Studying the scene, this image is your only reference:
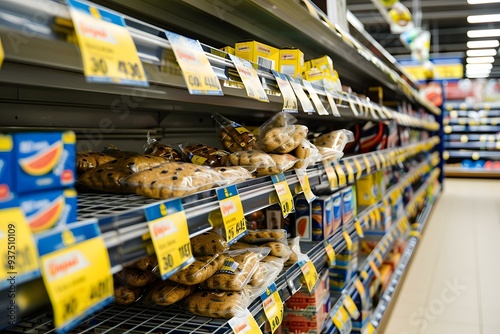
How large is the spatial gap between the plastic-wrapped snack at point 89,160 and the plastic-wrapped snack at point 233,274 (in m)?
0.44

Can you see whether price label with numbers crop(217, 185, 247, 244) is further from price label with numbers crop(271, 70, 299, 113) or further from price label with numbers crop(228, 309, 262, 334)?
price label with numbers crop(271, 70, 299, 113)

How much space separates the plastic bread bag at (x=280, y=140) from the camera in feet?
5.40

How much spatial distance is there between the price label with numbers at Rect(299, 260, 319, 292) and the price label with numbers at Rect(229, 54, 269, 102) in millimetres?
717

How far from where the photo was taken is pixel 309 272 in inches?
68.7

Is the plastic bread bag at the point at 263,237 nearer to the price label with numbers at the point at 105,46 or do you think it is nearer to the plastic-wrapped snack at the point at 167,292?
the plastic-wrapped snack at the point at 167,292

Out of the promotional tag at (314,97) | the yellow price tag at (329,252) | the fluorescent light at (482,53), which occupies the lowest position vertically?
the yellow price tag at (329,252)

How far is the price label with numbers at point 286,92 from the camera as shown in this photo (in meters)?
1.41

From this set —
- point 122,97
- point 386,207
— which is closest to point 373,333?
point 386,207

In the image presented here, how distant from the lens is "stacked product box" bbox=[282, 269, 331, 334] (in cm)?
194

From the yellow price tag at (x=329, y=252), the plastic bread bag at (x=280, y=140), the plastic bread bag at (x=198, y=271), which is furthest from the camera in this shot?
the yellow price tag at (x=329, y=252)

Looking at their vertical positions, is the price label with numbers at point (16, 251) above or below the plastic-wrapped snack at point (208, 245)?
above

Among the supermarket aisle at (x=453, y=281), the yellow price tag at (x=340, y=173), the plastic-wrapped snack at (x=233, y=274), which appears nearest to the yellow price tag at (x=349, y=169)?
the yellow price tag at (x=340, y=173)

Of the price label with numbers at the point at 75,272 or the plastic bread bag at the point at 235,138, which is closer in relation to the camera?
the price label with numbers at the point at 75,272

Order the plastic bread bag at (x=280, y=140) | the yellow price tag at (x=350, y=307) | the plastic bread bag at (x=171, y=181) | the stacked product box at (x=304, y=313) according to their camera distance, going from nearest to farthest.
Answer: the plastic bread bag at (x=171, y=181) → the plastic bread bag at (x=280, y=140) → the stacked product box at (x=304, y=313) → the yellow price tag at (x=350, y=307)
